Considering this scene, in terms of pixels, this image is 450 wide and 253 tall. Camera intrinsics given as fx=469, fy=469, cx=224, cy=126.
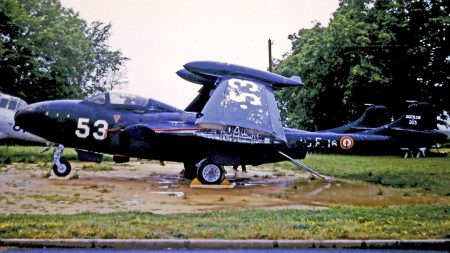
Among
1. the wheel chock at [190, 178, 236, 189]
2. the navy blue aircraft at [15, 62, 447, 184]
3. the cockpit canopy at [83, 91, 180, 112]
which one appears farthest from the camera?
the cockpit canopy at [83, 91, 180, 112]

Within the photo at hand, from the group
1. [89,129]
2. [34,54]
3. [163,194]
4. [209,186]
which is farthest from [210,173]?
[34,54]

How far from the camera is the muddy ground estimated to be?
10.2 meters

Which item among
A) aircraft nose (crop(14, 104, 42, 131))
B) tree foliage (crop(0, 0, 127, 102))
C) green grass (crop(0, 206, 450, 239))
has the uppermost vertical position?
tree foliage (crop(0, 0, 127, 102))

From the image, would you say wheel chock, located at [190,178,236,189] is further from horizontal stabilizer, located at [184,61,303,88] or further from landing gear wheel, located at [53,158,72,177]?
landing gear wheel, located at [53,158,72,177]

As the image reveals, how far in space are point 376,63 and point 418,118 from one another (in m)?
13.7

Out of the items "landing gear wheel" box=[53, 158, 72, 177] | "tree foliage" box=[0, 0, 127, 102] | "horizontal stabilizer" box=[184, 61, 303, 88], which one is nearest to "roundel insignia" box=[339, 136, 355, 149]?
"horizontal stabilizer" box=[184, 61, 303, 88]

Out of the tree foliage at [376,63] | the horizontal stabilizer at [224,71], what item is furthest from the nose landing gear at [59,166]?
the tree foliage at [376,63]

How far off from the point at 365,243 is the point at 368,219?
175 cm

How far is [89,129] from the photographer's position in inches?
591

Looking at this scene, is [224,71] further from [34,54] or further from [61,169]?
[34,54]

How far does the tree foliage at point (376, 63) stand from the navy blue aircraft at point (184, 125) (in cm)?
2386

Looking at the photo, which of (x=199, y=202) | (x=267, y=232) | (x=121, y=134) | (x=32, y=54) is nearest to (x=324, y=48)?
(x=32, y=54)

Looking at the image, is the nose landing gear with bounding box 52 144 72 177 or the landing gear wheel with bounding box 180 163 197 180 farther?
the landing gear wheel with bounding box 180 163 197 180

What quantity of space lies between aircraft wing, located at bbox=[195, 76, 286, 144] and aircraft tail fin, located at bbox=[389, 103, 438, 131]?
11.7 meters
